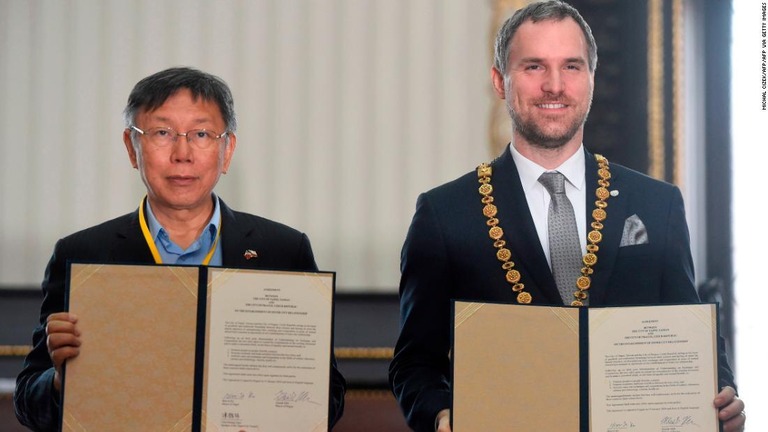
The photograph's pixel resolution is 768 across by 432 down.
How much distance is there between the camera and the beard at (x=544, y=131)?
2305mm

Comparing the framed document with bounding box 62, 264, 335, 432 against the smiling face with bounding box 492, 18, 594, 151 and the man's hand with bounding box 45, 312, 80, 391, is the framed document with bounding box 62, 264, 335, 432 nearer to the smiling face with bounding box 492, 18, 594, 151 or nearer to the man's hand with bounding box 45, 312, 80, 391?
the man's hand with bounding box 45, 312, 80, 391

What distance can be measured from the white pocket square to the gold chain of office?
2.1 inches

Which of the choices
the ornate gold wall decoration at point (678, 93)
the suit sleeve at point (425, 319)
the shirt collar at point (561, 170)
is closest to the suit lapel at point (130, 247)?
the suit sleeve at point (425, 319)

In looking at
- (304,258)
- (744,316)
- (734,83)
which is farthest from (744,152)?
(304,258)

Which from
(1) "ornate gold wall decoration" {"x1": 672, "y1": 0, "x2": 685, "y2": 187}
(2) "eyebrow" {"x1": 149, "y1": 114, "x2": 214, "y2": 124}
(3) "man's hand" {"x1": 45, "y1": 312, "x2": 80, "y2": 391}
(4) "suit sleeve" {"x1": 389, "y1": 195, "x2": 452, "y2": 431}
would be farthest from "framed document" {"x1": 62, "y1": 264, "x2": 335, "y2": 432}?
(1) "ornate gold wall decoration" {"x1": 672, "y1": 0, "x2": 685, "y2": 187}

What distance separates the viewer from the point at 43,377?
227 cm

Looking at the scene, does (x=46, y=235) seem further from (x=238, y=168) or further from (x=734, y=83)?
(x=734, y=83)

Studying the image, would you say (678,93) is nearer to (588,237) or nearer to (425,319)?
(588,237)

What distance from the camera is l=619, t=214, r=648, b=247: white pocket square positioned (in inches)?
91.0

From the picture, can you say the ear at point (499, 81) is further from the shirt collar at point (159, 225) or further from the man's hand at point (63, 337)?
the man's hand at point (63, 337)

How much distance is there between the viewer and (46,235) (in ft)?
15.3

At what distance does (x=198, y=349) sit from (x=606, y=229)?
2.99 ft

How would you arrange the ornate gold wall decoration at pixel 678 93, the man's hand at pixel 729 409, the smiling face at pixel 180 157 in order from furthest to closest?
the ornate gold wall decoration at pixel 678 93 < the smiling face at pixel 180 157 < the man's hand at pixel 729 409

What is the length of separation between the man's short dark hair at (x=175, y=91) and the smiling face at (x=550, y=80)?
657 mm
